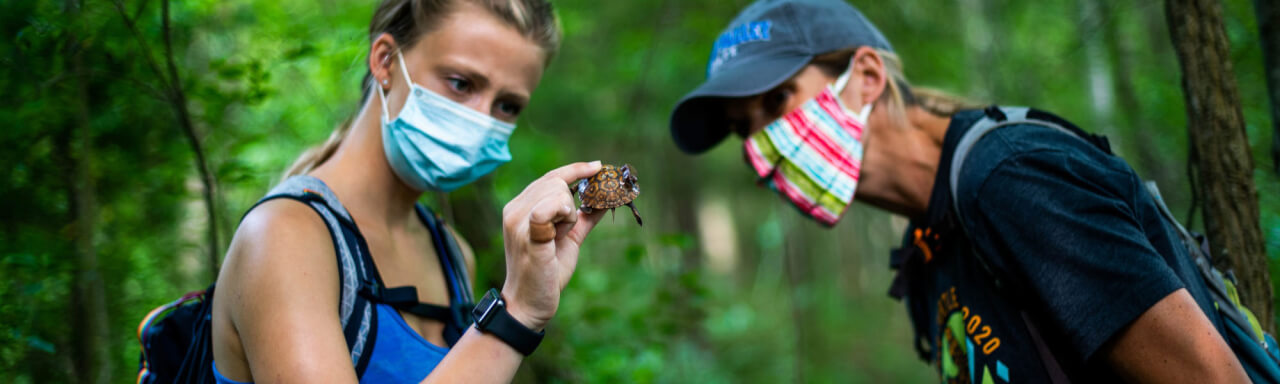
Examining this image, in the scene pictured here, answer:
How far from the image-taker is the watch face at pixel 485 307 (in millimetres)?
1562

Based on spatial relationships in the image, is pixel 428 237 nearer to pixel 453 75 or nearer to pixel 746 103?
pixel 453 75

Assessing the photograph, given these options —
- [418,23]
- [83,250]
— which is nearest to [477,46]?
[418,23]

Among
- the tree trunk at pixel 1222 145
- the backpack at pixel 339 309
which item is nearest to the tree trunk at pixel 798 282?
the tree trunk at pixel 1222 145

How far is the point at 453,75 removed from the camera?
2234mm

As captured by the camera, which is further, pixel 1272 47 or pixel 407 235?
pixel 1272 47

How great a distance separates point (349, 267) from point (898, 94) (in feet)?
6.95

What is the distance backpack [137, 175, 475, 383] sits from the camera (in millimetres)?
1812

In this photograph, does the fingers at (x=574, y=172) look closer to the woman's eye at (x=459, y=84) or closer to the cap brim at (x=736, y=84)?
the woman's eye at (x=459, y=84)

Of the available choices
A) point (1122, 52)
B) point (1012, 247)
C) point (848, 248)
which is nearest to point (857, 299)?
point (848, 248)

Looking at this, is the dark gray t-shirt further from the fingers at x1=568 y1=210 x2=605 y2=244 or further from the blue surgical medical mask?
the blue surgical medical mask

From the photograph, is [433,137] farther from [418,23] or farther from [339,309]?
[339,309]

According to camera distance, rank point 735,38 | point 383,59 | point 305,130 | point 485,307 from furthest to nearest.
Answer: point 305,130
point 735,38
point 383,59
point 485,307

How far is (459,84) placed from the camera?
2258 millimetres

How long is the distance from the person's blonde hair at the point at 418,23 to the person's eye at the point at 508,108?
0.24 meters
